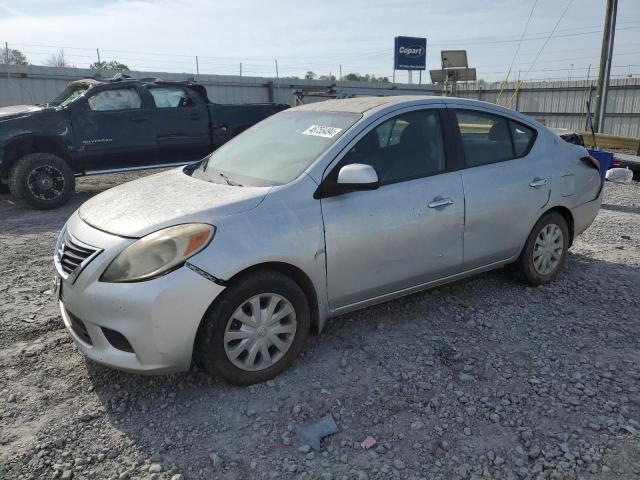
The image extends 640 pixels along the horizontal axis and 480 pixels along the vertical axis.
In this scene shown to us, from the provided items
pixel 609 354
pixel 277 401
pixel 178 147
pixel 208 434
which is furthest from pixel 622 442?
pixel 178 147

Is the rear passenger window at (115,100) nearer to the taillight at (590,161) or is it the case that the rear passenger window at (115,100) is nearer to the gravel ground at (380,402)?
the gravel ground at (380,402)

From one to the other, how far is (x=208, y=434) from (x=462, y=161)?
101 inches

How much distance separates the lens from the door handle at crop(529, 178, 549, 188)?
14.2 ft

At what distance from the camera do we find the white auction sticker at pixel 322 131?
3586 millimetres

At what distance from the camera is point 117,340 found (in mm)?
2863

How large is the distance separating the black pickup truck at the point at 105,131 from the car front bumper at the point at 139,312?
5.72m

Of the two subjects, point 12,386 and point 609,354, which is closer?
point 12,386

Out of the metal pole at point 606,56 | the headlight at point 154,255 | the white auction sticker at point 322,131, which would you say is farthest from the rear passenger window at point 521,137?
the metal pole at point 606,56

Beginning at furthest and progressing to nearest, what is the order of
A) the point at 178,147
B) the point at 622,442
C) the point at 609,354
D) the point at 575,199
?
the point at 178,147
the point at 575,199
the point at 609,354
the point at 622,442

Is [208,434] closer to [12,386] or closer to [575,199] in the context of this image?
[12,386]

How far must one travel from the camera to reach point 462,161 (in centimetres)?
397

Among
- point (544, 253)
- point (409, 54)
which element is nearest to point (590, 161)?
point (544, 253)

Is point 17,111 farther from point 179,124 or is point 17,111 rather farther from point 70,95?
point 179,124

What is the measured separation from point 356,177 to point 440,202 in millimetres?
836
